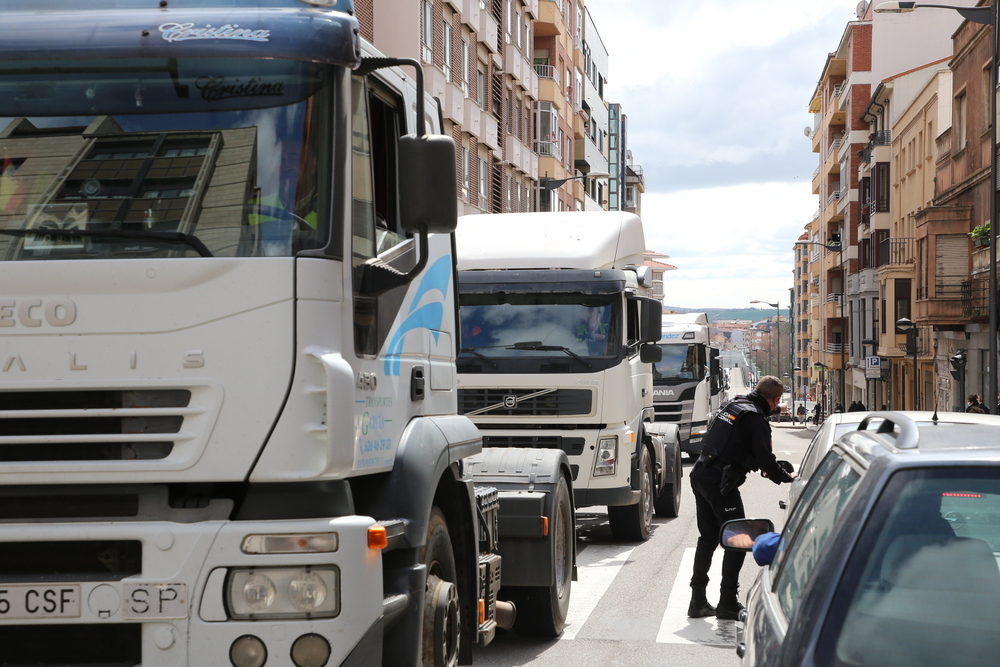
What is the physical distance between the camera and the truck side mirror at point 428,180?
4770 millimetres

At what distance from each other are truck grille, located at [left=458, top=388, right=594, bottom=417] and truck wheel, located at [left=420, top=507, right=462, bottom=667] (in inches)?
253

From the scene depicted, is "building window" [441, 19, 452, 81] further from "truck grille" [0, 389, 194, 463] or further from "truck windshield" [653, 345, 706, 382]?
"truck grille" [0, 389, 194, 463]

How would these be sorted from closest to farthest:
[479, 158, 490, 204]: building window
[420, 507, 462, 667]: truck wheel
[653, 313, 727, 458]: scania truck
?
[420, 507, 462, 667]: truck wheel
[653, 313, 727, 458]: scania truck
[479, 158, 490, 204]: building window

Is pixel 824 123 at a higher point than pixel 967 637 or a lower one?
higher

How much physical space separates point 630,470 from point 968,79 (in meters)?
27.7

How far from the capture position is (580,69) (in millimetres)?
62469

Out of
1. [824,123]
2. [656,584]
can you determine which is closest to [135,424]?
[656,584]

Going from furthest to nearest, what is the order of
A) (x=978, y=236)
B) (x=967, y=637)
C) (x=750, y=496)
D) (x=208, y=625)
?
(x=978, y=236) → (x=750, y=496) → (x=208, y=625) → (x=967, y=637)

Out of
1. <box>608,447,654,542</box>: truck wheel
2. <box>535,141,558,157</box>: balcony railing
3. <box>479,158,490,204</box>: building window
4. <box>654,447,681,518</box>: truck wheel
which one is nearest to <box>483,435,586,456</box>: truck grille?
<box>608,447,654,542</box>: truck wheel

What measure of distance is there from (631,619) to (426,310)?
441cm

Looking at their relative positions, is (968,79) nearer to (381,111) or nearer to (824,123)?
(381,111)

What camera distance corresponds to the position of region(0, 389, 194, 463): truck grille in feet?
13.6

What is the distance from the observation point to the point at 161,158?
4383mm

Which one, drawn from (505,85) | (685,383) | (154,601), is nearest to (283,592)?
(154,601)
